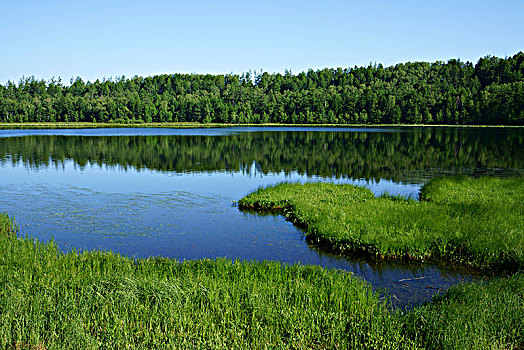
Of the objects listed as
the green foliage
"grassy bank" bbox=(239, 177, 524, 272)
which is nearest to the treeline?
"grassy bank" bbox=(239, 177, 524, 272)

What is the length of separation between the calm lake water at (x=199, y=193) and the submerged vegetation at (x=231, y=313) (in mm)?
2761

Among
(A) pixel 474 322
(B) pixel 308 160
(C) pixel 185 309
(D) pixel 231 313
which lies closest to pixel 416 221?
(A) pixel 474 322

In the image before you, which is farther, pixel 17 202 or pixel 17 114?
pixel 17 114

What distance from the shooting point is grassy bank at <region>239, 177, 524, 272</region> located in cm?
1655

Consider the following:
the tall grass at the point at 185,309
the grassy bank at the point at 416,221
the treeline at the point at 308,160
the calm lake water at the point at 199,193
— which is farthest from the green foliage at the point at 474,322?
the treeline at the point at 308,160

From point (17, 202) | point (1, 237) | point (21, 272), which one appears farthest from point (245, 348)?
point (17, 202)

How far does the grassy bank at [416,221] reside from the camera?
54.3 feet

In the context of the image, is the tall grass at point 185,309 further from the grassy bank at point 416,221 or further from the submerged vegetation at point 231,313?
the grassy bank at point 416,221

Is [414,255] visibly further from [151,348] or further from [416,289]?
[151,348]

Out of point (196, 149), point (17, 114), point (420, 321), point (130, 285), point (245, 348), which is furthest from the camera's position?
point (17, 114)

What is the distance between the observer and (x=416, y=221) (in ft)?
64.3

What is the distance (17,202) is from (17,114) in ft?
649

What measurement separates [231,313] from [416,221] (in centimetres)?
1228

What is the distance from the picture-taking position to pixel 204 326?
9492mm
